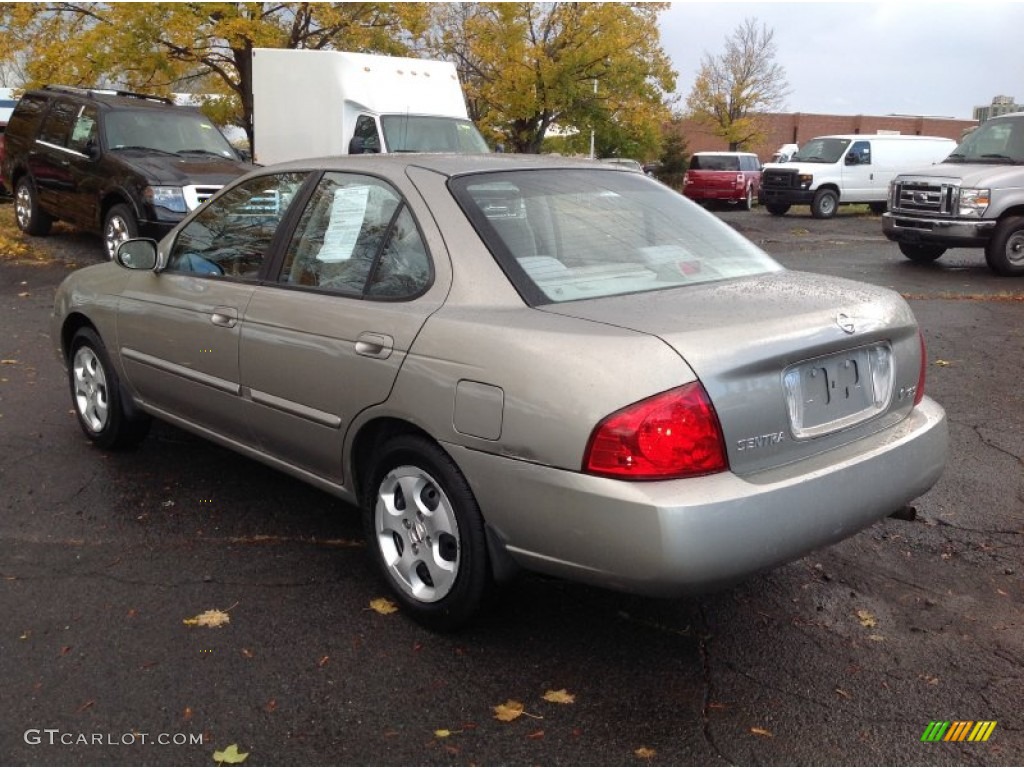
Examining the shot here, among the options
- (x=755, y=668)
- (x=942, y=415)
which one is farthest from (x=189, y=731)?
(x=942, y=415)

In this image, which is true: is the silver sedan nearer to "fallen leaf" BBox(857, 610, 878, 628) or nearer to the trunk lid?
the trunk lid

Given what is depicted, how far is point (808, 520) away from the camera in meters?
2.99

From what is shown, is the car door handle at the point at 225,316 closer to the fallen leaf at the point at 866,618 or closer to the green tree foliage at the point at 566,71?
the fallen leaf at the point at 866,618

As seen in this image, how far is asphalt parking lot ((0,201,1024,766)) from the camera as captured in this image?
2.85 metres

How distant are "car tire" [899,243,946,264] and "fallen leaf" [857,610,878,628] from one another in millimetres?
12297

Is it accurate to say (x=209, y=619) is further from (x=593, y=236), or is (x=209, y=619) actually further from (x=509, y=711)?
(x=593, y=236)

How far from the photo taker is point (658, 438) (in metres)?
2.81

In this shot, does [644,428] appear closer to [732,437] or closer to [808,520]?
[732,437]

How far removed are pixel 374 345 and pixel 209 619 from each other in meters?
1.16

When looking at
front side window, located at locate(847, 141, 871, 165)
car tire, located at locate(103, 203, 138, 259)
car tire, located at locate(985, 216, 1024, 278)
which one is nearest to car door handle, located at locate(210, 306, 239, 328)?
car tire, located at locate(103, 203, 138, 259)

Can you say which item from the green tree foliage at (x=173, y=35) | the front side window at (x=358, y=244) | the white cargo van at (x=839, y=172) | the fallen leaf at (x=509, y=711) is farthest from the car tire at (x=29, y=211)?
the white cargo van at (x=839, y=172)

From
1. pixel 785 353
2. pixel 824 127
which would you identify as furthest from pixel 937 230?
pixel 824 127

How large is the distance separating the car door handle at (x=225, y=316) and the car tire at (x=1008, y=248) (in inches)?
461

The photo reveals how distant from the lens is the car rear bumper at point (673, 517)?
110 inches
